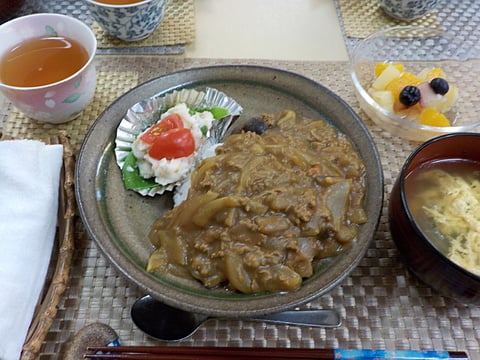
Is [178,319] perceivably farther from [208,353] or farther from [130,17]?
[130,17]

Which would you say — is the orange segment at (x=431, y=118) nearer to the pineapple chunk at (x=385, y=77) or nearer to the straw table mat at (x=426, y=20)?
the pineapple chunk at (x=385, y=77)

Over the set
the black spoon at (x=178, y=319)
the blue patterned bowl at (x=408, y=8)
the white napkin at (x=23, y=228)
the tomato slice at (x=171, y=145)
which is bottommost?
the black spoon at (x=178, y=319)

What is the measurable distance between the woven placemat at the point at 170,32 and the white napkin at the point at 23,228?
1282 mm

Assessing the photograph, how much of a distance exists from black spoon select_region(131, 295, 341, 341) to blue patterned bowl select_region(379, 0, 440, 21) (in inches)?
96.0

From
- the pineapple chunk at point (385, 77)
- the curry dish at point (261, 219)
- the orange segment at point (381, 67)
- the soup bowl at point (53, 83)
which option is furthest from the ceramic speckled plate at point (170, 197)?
the orange segment at point (381, 67)

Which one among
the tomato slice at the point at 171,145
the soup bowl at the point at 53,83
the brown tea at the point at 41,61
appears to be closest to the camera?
the tomato slice at the point at 171,145

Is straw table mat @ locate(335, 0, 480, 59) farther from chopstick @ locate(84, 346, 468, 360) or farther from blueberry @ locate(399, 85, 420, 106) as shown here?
chopstick @ locate(84, 346, 468, 360)

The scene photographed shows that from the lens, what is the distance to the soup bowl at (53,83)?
91.4 inches

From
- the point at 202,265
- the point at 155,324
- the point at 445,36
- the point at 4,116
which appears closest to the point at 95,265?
the point at 155,324

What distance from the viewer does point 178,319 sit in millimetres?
1810

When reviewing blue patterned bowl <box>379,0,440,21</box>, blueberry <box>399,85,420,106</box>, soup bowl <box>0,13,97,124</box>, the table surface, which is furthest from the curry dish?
blue patterned bowl <box>379,0,440,21</box>

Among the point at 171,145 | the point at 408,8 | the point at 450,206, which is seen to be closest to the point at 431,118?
the point at 450,206

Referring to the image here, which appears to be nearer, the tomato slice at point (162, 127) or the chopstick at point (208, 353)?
the chopstick at point (208, 353)

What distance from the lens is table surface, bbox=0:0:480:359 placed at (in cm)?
186
